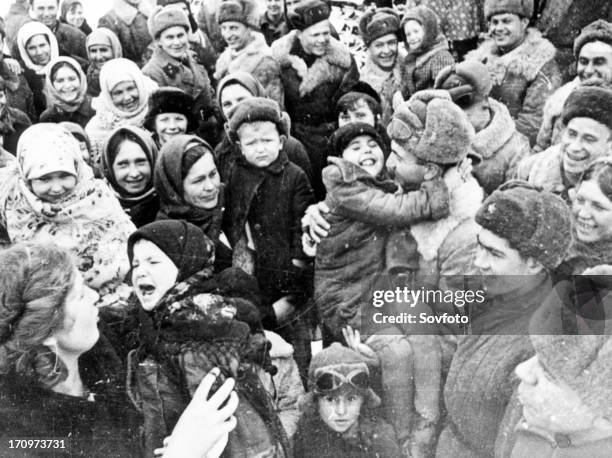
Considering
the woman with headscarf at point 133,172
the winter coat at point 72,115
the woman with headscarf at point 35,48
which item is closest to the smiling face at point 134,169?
the woman with headscarf at point 133,172

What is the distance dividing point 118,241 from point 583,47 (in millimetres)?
2141

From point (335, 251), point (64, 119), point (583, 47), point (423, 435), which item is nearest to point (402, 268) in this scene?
point (335, 251)

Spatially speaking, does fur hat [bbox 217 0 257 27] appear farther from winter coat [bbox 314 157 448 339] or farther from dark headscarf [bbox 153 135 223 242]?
winter coat [bbox 314 157 448 339]

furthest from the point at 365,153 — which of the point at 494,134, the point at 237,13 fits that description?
the point at 237,13

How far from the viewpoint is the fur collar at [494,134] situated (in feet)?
20.0

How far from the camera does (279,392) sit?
620 centimetres

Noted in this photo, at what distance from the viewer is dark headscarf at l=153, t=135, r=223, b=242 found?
6080mm

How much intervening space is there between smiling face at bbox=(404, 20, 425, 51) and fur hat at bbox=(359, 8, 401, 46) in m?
0.07

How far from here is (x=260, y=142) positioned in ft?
20.1

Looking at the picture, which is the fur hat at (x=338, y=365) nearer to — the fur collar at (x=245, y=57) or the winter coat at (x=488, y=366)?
the winter coat at (x=488, y=366)

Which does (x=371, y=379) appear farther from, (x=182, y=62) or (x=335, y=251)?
(x=182, y=62)

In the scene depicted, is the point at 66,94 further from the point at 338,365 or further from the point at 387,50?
the point at 338,365

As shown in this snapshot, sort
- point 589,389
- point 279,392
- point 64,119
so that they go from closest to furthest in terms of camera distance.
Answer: point 589,389
point 279,392
point 64,119

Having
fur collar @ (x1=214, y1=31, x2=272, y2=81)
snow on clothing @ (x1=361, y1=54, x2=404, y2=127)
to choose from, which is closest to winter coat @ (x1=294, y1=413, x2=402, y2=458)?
snow on clothing @ (x1=361, y1=54, x2=404, y2=127)
